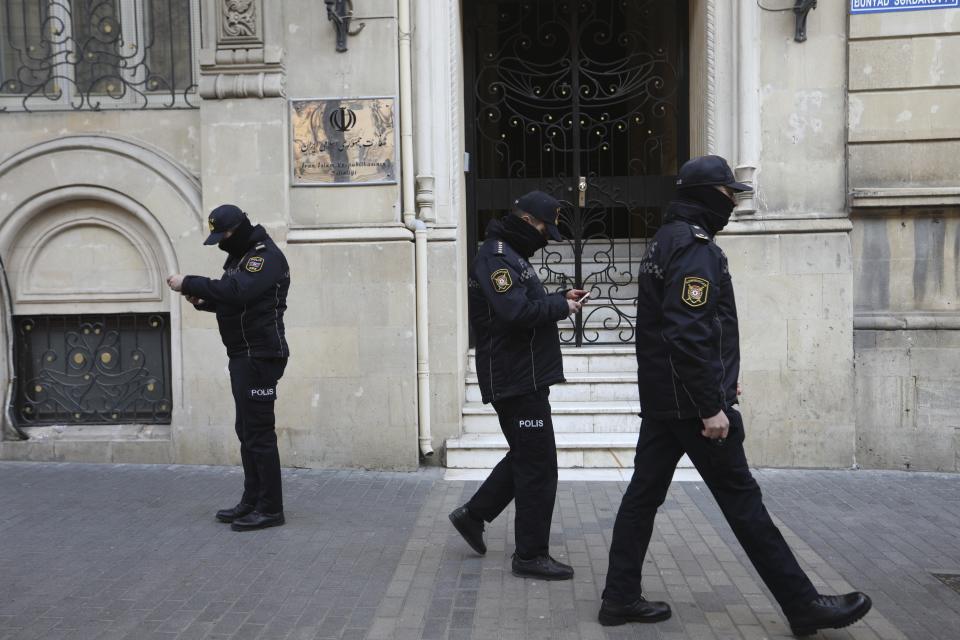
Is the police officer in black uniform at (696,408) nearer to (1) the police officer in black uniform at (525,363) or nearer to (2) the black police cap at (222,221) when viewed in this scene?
(1) the police officer in black uniform at (525,363)

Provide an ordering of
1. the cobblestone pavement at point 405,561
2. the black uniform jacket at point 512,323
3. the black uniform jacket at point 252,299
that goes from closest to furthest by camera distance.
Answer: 1. the cobblestone pavement at point 405,561
2. the black uniform jacket at point 512,323
3. the black uniform jacket at point 252,299

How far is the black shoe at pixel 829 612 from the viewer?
142 inches

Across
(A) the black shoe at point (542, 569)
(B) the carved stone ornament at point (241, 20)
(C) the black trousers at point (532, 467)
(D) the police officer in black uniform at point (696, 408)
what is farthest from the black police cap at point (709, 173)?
(B) the carved stone ornament at point (241, 20)

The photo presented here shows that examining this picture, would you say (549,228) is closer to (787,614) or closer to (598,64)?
(787,614)

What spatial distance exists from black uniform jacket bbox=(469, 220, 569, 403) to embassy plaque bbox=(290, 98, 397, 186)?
117 inches

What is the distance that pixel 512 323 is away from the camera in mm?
4293

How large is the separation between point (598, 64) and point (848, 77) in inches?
88.5

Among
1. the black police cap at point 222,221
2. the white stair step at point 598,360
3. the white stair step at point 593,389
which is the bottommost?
the white stair step at point 593,389

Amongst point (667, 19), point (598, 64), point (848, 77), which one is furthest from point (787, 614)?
point (667, 19)

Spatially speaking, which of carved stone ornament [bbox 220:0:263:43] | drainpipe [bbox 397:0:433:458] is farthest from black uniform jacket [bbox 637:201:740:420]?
carved stone ornament [bbox 220:0:263:43]

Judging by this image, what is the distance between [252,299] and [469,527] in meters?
1.94

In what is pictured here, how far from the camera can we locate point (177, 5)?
767 centimetres

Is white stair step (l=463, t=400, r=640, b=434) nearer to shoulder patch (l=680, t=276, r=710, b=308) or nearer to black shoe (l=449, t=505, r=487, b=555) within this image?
black shoe (l=449, t=505, r=487, b=555)

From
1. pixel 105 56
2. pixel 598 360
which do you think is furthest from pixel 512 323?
pixel 105 56
